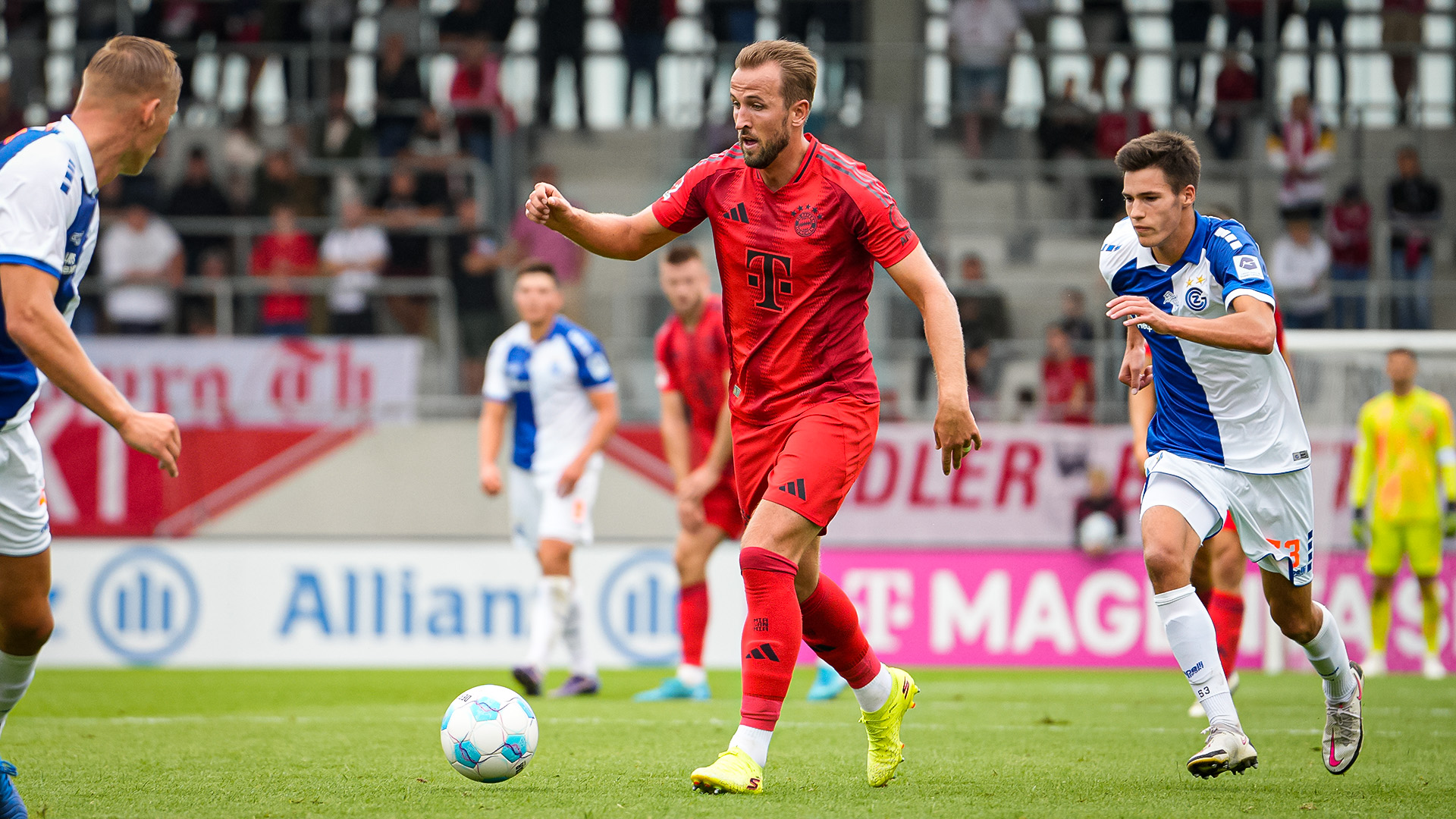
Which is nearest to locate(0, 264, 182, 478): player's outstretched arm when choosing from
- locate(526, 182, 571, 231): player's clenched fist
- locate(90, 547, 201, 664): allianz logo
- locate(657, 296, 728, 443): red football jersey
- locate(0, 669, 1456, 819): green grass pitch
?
locate(0, 669, 1456, 819): green grass pitch

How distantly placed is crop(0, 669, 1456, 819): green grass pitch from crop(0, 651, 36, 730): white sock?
14.0 inches

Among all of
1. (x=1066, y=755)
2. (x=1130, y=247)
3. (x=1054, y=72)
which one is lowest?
(x=1066, y=755)

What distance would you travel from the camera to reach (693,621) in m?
8.95

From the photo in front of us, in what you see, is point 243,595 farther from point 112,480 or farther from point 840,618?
point 840,618

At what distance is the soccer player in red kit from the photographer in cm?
483

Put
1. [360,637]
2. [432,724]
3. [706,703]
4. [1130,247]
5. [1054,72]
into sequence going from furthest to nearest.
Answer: [1054,72] → [360,637] → [706,703] → [432,724] → [1130,247]

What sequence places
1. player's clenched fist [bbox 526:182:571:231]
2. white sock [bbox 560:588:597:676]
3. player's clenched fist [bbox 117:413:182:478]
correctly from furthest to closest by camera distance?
white sock [bbox 560:588:597:676]
player's clenched fist [bbox 526:182:571:231]
player's clenched fist [bbox 117:413:182:478]

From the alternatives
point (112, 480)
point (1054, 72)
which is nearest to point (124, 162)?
point (112, 480)

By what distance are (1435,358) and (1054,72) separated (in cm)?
663

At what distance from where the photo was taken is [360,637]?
12508 mm

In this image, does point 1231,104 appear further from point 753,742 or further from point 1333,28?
point 753,742

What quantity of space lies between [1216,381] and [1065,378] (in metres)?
8.92

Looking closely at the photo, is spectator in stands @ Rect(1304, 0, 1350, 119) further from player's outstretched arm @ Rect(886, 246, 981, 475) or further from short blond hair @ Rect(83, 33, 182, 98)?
short blond hair @ Rect(83, 33, 182, 98)

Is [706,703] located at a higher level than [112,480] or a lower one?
lower
